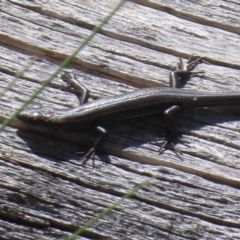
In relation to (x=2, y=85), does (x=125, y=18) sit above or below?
above

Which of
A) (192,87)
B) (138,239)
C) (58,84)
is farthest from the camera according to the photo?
(192,87)

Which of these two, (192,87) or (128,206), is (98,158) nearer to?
(128,206)

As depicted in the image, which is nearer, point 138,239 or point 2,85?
point 138,239

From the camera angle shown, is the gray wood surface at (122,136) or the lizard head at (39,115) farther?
the lizard head at (39,115)

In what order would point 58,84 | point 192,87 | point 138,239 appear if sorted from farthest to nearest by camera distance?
point 192,87 → point 58,84 → point 138,239

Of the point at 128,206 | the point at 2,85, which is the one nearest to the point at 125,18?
the point at 2,85

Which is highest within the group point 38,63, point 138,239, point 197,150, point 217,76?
point 217,76
